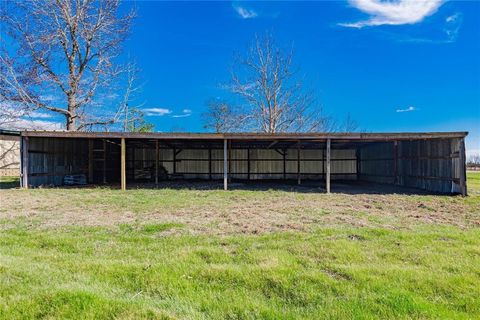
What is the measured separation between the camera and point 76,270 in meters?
3.43

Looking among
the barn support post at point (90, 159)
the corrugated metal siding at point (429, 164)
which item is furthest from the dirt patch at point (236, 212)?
the barn support post at point (90, 159)

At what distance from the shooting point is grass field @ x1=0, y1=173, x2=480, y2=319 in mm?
2580

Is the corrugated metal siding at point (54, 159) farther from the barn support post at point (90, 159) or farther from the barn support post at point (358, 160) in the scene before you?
the barn support post at point (358, 160)

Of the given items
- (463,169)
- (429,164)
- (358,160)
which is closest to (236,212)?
(463,169)

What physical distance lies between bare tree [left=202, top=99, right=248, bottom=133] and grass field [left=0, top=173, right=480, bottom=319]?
23.3 meters

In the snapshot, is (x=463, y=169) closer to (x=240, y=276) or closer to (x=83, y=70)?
(x=240, y=276)

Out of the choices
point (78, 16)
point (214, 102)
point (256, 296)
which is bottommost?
point (256, 296)

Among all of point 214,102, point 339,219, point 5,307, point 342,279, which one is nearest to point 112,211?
point 5,307

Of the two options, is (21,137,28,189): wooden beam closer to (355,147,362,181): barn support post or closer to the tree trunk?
the tree trunk

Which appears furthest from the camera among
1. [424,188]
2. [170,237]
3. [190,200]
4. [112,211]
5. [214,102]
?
[214,102]

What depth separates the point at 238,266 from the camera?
3.51 meters

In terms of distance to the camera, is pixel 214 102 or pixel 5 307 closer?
pixel 5 307

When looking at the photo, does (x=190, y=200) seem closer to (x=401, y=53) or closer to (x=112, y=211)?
(x=112, y=211)

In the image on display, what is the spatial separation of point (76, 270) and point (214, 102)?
2980cm
